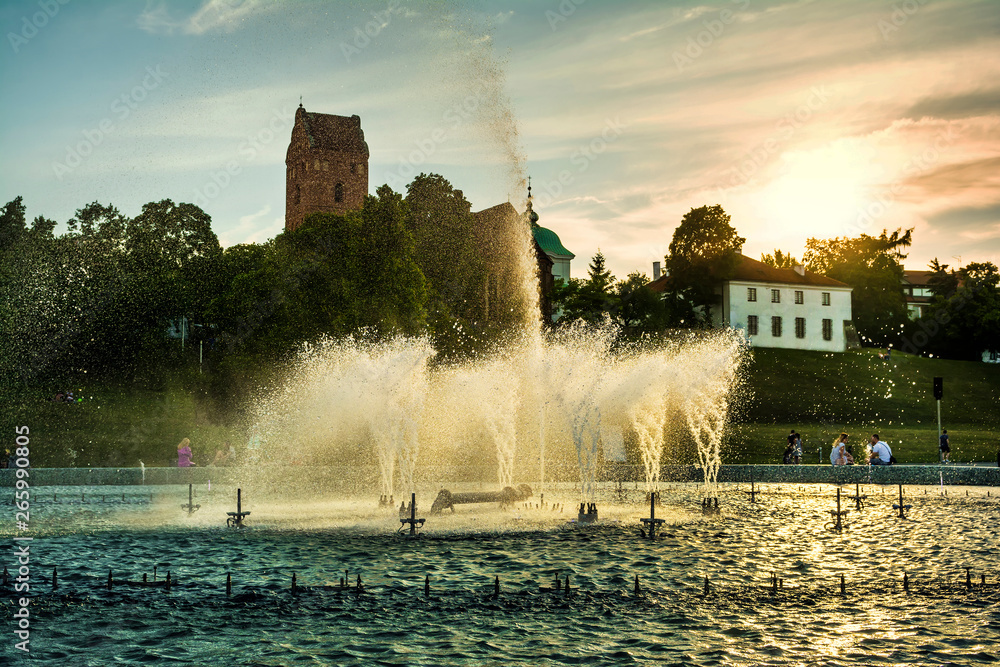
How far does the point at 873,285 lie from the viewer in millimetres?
105875

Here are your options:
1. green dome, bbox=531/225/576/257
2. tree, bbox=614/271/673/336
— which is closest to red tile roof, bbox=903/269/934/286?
green dome, bbox=531/225/576/257

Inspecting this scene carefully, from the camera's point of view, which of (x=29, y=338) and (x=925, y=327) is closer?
(x=29, y=338)

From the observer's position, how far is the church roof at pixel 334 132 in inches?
4031

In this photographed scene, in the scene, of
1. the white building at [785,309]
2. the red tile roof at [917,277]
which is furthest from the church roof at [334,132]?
the red tile roof at [917,277]

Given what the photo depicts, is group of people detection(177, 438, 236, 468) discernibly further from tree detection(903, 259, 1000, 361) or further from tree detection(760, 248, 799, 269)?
tree detection(760, 248, 799, 269)

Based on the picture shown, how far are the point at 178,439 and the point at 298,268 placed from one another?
12.4 meters

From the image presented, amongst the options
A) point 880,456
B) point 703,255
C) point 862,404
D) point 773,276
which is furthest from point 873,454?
point 773,276

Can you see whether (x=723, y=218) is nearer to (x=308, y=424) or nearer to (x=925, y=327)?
(x=925, y=327)

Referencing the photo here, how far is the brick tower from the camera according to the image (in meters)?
101

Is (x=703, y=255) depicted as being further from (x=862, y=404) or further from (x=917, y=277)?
(x=917, y=277)

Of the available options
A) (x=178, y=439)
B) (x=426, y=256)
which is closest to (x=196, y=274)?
(x=426, y=256)

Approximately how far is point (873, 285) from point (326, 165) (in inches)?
2617

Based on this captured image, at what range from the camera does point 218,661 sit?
10109 millimetres
